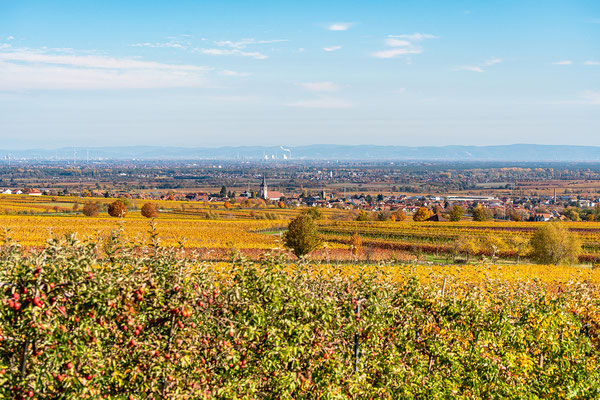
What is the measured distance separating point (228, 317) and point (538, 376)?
6.83 m

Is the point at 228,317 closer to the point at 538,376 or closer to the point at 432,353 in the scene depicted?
the point at 432,353

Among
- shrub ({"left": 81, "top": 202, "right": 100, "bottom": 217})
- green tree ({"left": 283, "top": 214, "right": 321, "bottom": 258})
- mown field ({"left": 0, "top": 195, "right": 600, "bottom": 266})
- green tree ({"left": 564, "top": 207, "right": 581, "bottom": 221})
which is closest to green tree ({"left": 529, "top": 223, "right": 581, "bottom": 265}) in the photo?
mown field ({"left": 0, "top": 195, "right": 600, "bottom": 266})

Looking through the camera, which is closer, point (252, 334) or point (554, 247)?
point (252, 334)

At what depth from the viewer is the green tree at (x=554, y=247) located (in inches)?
1748

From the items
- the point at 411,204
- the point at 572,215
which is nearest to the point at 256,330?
the point at 572,215

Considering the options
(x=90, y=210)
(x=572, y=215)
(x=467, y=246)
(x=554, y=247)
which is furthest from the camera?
(x=572, y=215)

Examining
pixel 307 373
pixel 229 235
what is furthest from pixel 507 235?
pixel 307 373

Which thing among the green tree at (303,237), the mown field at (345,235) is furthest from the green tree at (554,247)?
the green tree at (303,237)

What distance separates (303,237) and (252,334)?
33133 mm

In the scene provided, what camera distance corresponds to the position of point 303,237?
4175 cm

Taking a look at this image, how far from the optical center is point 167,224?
70188 mm

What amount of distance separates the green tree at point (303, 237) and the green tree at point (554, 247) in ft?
60.6

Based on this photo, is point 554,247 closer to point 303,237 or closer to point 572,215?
point 303,237

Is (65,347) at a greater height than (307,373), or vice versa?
(65,347)
